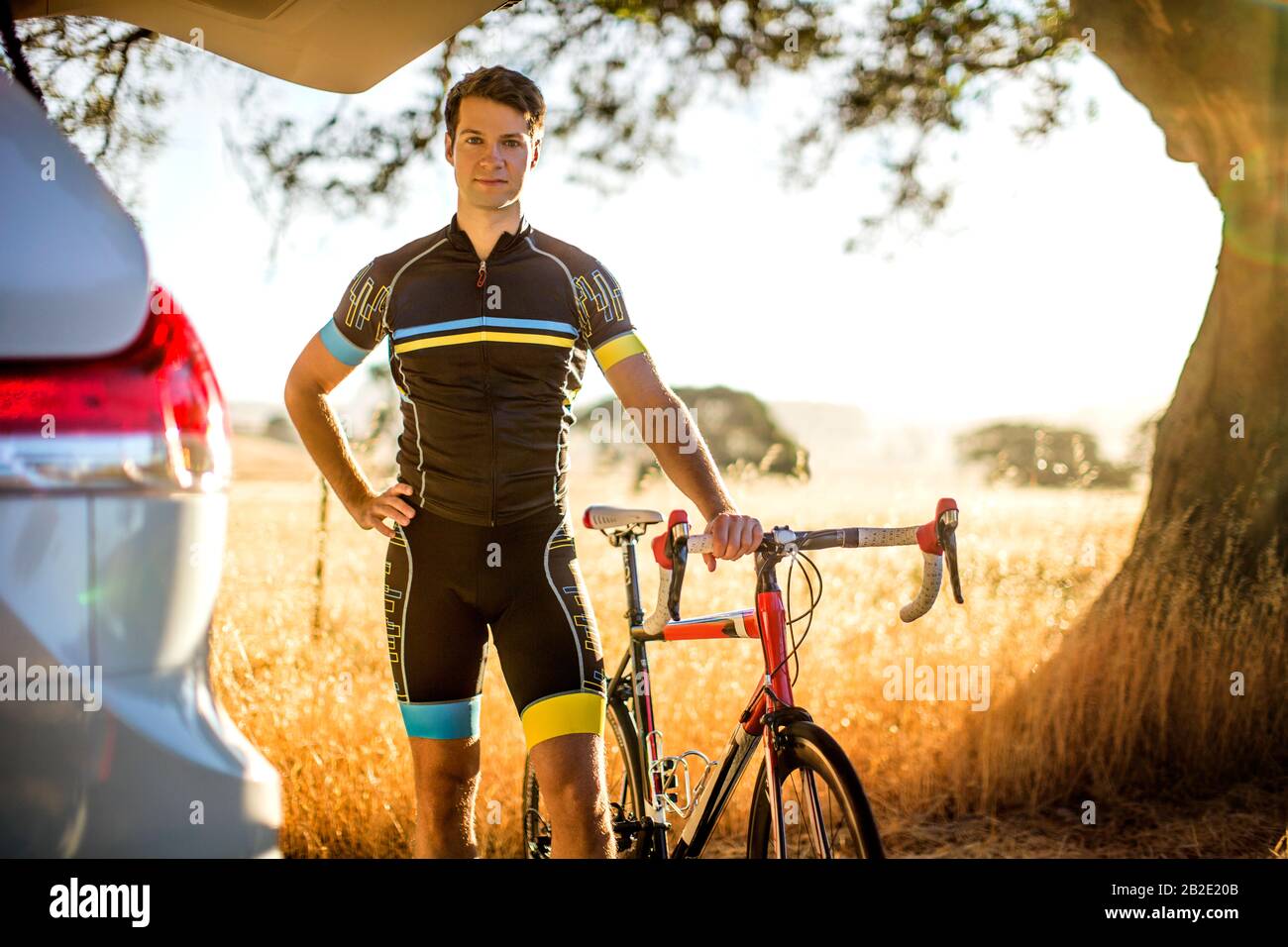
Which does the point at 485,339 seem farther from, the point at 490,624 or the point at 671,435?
the point at 490,624

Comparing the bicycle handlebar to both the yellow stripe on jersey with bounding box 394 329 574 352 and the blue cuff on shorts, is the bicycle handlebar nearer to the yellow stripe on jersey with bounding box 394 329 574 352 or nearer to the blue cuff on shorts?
the yellow stripe on jersey with bounding box 394 329 574 352

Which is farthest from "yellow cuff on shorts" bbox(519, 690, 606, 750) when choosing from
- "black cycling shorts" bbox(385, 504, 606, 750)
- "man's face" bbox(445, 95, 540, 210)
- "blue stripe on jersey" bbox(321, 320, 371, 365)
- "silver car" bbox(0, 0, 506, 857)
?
"man's face" bbox(445, 95, 540, 210)

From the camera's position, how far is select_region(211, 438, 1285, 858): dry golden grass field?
3764mm

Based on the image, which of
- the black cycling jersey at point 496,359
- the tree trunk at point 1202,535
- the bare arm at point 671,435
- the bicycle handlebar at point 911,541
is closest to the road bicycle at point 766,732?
the bicycle handlebar at point 911,541

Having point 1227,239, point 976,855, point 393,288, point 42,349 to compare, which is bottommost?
point 976,855

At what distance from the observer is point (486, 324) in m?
2.34

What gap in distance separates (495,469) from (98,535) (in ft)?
2.83

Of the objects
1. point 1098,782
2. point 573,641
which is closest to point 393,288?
point 573,641

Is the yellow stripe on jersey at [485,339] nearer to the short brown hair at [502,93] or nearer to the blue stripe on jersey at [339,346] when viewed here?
the blue stripe on jersey at [339,346]

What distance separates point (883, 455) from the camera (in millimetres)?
16125

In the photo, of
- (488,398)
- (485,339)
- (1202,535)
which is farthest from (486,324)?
(1202,535)

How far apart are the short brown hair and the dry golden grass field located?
1.73 meters
